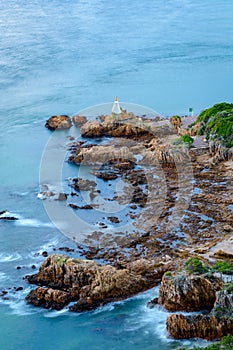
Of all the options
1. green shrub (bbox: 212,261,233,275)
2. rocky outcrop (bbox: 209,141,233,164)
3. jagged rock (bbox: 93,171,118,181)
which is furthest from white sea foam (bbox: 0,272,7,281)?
rocky outcrop (bbox: 209,141,233,164)

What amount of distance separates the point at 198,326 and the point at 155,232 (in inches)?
395

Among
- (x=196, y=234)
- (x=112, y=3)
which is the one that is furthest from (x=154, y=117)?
(x=112, y=3)

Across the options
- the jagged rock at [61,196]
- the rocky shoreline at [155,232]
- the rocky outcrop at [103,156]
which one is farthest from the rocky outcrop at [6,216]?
the rocky outcrop at [103,156]

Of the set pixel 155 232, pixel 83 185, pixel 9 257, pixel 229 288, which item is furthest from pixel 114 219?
pixel 229 288

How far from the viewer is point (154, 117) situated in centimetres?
5822

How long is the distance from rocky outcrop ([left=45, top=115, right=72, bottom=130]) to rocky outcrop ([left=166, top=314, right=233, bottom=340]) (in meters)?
30.0

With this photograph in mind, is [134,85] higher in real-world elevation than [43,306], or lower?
higher

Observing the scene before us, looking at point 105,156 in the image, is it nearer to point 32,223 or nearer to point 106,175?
point 106,175

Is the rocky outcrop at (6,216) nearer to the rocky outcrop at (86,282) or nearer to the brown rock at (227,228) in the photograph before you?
the rocky outcrop at (86,282)

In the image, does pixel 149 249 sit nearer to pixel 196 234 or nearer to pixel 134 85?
pixel 196 234

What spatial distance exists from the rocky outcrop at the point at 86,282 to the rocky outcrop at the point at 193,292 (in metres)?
2.52

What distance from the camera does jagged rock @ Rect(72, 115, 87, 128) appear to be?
5693 cm

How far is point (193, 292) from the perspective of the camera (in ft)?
99.4

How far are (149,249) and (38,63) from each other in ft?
151
